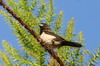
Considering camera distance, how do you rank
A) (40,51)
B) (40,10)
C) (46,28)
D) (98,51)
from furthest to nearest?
(40,10)
(40,51)
(46,28)
(98,51)

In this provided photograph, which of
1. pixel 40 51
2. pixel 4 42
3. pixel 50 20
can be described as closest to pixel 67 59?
pixel 40 51

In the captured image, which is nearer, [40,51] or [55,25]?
[40,51]

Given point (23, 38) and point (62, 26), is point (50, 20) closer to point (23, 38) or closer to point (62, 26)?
point (62, 26)

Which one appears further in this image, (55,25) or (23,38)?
(55,25)

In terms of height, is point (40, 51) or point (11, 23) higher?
point (11, 23)

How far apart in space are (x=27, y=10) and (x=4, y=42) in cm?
30

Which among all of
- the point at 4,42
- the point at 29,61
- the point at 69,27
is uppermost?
the point at 69,27

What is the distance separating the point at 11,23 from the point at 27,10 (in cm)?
20

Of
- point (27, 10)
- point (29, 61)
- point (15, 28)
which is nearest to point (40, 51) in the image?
point (29, 61)

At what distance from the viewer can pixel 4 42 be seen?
1.64 m

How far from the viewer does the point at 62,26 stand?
169cm

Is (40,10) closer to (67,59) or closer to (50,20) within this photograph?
(50,20)

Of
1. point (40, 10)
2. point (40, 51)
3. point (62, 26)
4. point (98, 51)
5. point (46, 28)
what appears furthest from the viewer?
point (40, 10)

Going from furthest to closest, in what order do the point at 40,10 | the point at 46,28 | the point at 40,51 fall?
1. the point at 40,10
2. the point at 40,51
3. the point at 46,28
